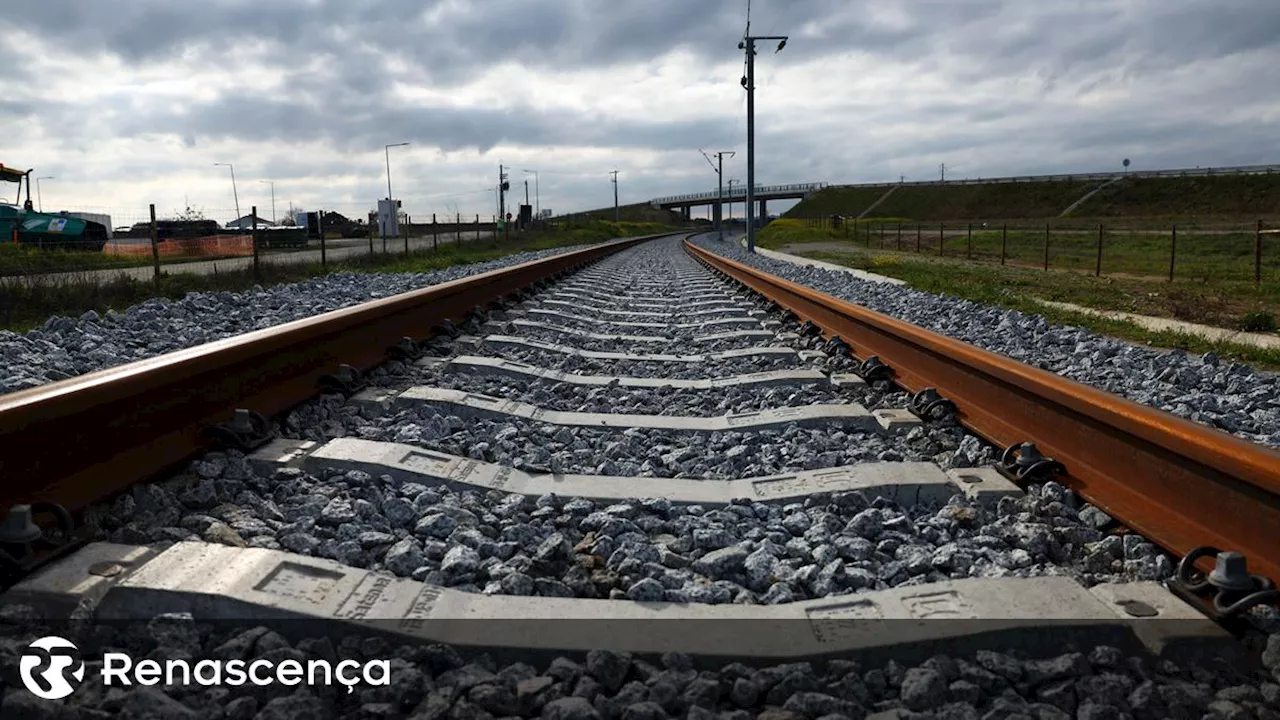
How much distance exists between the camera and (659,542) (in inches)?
109

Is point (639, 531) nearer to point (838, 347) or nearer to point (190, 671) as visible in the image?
point (190, 671)

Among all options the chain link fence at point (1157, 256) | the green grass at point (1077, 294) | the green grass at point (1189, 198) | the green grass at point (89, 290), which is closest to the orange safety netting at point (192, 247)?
the green grass at point (89, 290)

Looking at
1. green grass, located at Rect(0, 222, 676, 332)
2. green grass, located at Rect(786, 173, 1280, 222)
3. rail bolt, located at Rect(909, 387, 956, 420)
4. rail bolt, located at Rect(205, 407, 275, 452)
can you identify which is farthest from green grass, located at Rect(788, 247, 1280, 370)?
green grass, located at Rect(786, 173, 1280, 222)

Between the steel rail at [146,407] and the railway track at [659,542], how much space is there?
0.01 meters

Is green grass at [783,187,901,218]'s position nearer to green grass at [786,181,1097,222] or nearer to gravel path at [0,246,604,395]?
green grass at [786,181,1097,222]

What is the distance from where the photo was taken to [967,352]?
4.36m

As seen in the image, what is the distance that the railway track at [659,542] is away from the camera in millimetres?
1967

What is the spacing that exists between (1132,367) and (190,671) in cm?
613

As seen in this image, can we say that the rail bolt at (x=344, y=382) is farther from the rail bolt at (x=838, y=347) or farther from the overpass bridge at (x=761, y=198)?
the overpass bridge at (x=761, y=198)

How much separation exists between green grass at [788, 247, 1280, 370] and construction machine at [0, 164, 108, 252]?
26.4 m

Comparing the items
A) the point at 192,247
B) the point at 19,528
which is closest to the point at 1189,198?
the point at 192,247

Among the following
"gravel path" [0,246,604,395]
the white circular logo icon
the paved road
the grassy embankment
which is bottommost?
the grassy embankment

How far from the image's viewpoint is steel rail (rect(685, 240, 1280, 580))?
232 cm

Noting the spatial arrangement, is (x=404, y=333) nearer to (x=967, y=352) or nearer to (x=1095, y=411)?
(x=967, y=352)
